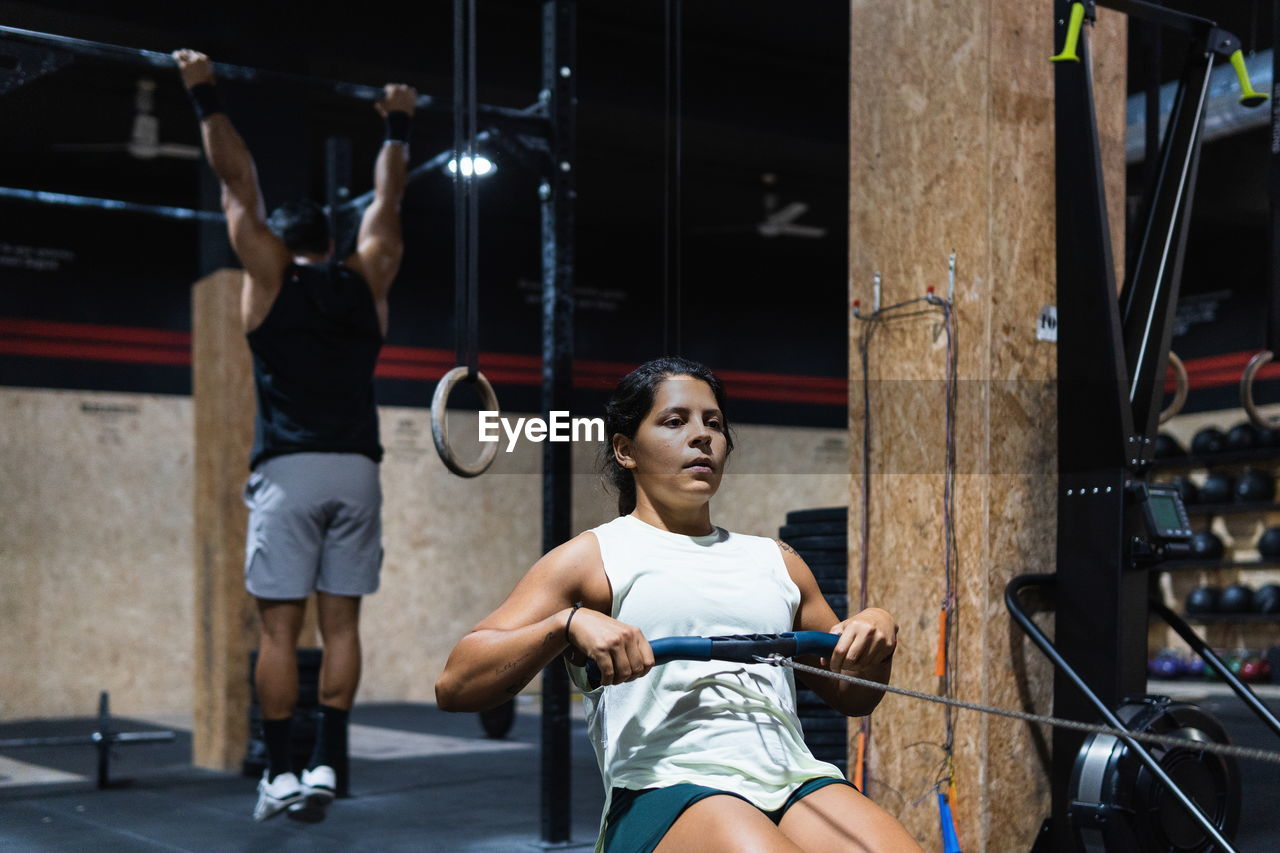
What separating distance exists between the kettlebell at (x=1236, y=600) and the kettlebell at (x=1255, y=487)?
568mm

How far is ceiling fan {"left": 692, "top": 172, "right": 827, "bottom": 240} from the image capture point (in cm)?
852

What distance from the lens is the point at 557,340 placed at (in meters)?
3.60

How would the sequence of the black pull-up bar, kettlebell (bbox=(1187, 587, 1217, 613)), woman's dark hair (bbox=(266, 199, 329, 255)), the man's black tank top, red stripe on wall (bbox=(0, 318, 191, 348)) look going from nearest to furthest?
the black pull-up bar < the man's black tank top < woman's dark hair (bbox=(266, 199, 329, 255)) < red stripe on wall (bbox=(0, 318, 191, 348)) < kettlebell (bbox=(1187, 587, 1217, 613))

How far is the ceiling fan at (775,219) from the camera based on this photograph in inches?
335

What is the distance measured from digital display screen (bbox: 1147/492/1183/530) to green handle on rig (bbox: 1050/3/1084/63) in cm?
90

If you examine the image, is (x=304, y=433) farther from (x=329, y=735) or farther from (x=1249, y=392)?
(x=1249, y=392)

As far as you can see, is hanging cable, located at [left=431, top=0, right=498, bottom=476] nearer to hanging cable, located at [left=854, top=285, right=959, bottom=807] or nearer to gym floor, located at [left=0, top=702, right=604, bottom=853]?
hanging cable, located at [left=854, top=285, right=959, bottom=807]

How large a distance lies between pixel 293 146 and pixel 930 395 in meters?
3.40

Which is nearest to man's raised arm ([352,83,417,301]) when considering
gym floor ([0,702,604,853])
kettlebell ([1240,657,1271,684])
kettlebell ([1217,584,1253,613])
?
gym floor ([0,702,604,853])

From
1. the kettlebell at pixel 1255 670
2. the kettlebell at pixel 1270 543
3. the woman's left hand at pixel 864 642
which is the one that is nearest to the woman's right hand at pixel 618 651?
the woman's left hand at pixel 864 642

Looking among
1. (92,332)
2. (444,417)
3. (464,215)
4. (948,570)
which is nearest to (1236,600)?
(948,570)

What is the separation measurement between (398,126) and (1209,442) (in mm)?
6952

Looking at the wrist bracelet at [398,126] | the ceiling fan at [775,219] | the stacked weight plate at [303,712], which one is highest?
the ceiling fan at [775,219]

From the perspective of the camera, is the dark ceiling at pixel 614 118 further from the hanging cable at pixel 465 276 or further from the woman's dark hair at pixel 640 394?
the woman's dark hair at pixel 640 394
